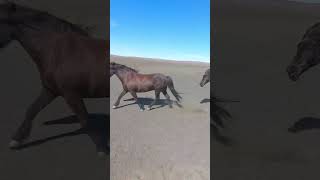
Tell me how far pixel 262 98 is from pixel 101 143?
185 cm

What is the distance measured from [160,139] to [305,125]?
1.54 metres

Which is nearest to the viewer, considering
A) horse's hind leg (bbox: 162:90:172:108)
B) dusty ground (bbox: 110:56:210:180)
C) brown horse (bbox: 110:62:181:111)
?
dusty ground (bbox: 110:56:210:180)

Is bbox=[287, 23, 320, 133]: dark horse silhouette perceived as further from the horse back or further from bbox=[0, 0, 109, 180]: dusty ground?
bbox=[0, 0, 109, 180]: dusty ground

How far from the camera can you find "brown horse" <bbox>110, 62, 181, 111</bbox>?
4469mm

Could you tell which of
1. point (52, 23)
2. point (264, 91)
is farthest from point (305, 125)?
point (52, 23)

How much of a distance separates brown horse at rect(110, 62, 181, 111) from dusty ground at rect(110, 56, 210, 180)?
66 mm

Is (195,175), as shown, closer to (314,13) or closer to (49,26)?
(49,26)

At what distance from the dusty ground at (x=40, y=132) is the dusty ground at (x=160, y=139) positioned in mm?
380

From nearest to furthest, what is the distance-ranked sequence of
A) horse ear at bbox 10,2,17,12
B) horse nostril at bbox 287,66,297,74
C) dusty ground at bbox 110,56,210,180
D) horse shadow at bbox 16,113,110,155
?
horse ear at bbox 10,2,17,12
horse shadow at bbox 16,113,110,155
dusty ground at bbox 110,56,210,180
horse nostril at bbox 287,66,297,74

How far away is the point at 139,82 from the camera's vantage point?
4609 millimetres

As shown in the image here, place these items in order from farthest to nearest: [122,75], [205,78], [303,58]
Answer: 1. [205,78]
2. [122,75]
3. [303,58]

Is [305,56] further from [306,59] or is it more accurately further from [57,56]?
[57,56]

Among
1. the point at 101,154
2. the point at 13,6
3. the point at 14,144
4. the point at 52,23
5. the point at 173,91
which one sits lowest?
→ the point at 101,154

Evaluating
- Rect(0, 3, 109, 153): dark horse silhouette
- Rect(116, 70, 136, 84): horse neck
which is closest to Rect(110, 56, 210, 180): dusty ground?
Rect(116, 70, 136, 84): horse neck
